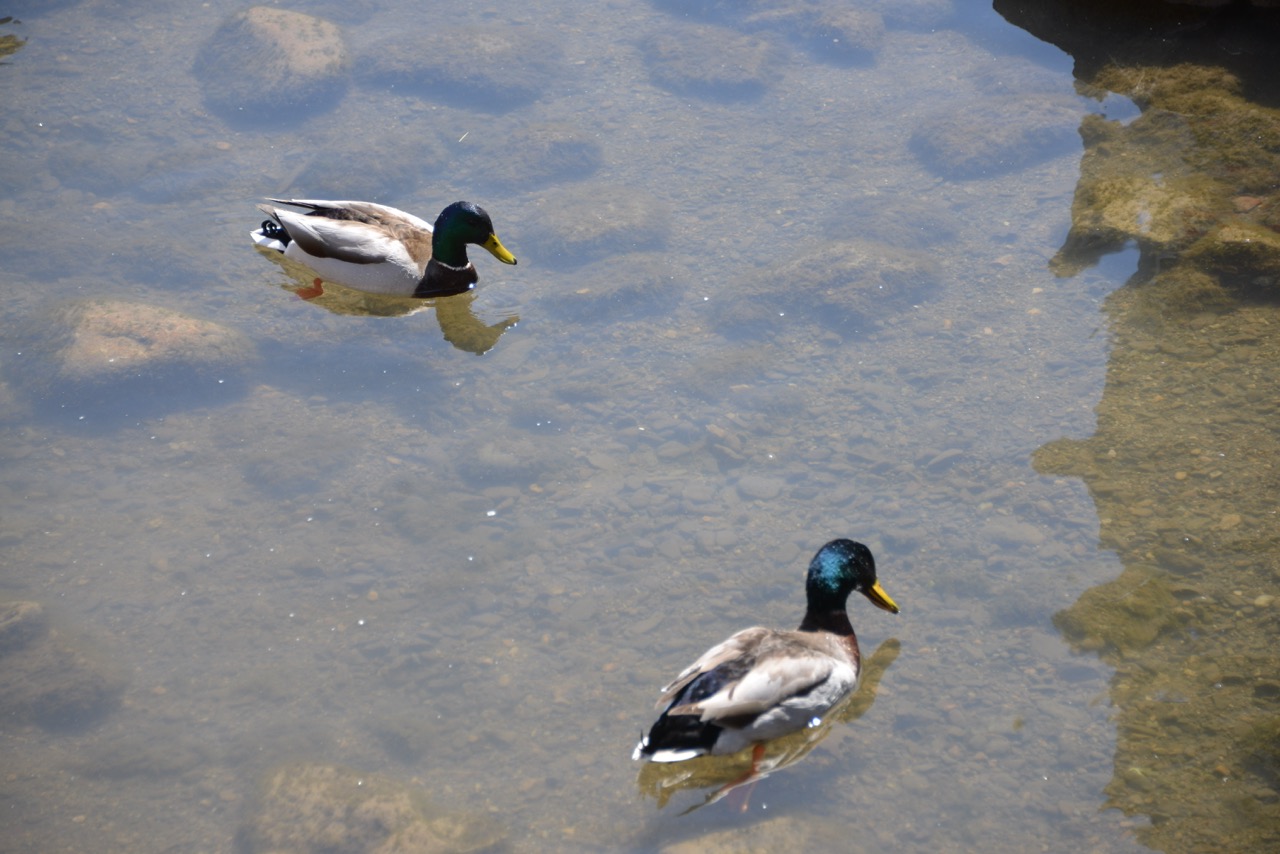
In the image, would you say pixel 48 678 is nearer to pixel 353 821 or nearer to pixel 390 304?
pixel 353 821

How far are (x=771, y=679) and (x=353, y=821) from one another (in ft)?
5.88

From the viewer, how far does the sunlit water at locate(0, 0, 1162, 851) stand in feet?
14.5

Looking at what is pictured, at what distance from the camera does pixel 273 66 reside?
917 cm

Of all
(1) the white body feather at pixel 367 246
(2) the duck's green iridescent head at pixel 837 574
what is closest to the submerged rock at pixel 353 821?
(2) the duck's green iridescent head at pixel 837 574

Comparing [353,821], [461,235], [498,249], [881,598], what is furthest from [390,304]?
[881,598]

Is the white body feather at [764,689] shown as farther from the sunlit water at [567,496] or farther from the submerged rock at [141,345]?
the submerged rock at [141,345]

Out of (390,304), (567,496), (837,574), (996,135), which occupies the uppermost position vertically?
(996,135)

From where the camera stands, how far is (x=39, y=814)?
4.33 metres

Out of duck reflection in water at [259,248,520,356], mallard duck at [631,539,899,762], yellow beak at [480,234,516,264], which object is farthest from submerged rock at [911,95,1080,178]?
mallard duck at [631,539,899,762]

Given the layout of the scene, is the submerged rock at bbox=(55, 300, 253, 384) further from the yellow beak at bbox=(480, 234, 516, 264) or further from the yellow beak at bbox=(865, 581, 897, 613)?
the yellow beak at bbox=(865, 581, 897, 613)

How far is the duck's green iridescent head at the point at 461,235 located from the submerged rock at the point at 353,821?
367 centimetres

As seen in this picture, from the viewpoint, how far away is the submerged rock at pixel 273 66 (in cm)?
898

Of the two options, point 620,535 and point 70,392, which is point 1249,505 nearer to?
point 620,535

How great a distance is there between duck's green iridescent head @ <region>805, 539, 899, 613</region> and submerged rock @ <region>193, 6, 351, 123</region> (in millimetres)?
6478
